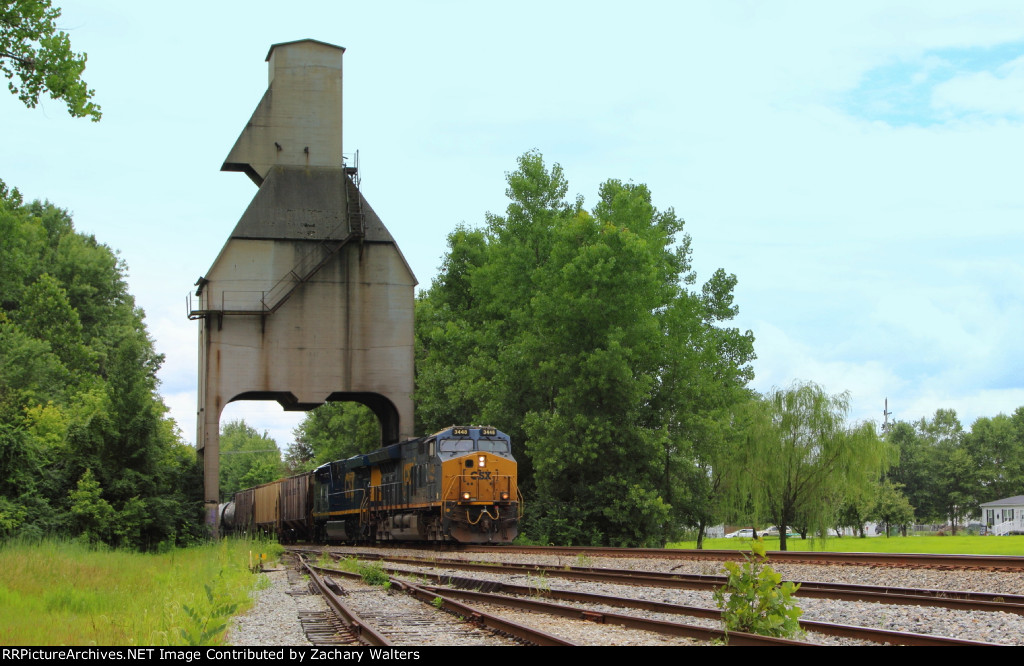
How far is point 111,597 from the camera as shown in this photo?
15977 millimetres

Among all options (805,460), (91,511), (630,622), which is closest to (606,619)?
(630,622)

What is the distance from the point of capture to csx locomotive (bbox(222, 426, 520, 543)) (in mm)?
28906

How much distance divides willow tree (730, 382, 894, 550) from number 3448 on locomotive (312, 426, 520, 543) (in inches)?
631

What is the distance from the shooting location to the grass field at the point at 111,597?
10.8 metres

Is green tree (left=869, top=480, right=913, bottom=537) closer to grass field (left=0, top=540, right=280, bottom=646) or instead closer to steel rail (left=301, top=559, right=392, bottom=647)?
grass field (left=0, top=540, right=280, bottom=646)

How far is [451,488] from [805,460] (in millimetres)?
21374

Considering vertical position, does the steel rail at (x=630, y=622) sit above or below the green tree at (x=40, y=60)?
below

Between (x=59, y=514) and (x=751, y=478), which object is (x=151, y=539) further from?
(x=751, y=478)

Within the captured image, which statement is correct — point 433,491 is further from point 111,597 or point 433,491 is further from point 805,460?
point 805,460

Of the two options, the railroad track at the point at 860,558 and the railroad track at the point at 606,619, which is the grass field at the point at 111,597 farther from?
the railroad track at the point at 860,558

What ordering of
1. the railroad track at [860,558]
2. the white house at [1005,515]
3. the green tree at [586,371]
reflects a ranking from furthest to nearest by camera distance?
the white house at [1005,515], the green tree at [586,371], the railroad track at [860,558]

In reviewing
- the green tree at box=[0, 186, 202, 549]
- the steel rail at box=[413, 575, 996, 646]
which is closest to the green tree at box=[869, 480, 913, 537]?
the green tree at box=[0, 186, 202, 549]

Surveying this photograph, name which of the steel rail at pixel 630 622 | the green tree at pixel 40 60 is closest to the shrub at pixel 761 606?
the steel rail at pixel 630 622

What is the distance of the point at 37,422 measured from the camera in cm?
3969
